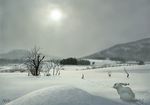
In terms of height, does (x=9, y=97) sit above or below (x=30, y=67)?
below

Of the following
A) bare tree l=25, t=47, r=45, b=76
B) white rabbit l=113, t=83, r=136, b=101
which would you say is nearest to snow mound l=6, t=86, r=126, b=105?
white rabbit l=113, t=83, r=136, b=101

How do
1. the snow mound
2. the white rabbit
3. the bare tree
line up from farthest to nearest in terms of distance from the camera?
the bare tree
the white rabbit
the snow mound

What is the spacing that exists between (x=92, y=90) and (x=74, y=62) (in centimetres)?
6040

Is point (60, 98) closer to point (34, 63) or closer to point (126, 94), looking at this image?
point (126, 94)

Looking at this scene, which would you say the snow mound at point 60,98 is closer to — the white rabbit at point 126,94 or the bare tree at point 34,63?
the white rabbit at point 126,94

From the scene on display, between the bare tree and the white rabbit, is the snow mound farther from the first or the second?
the bare tree

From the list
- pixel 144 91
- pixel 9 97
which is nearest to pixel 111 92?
pixel 144 91

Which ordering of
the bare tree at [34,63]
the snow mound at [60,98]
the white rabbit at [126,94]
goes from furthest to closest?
the bare tree at [34,63], the white rabbit at [126,94], the snow mound at [60,98]

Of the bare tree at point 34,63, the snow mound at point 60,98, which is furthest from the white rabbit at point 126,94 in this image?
the bare tree at point 34,63

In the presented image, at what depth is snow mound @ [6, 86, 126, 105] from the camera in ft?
27.9

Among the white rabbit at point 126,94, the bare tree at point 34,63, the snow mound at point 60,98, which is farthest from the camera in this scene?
the bare tree at point 34,63

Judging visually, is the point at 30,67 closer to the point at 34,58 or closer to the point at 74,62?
the point at 34,58

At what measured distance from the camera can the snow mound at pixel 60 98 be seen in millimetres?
8508

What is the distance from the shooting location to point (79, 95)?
351 inches
